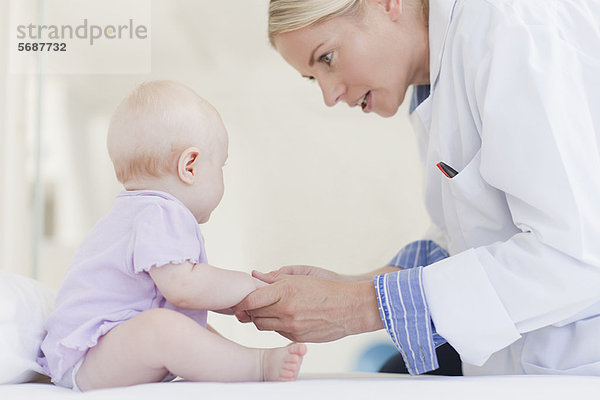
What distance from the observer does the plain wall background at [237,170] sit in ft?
8.26

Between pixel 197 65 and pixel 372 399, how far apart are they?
1.92 metres

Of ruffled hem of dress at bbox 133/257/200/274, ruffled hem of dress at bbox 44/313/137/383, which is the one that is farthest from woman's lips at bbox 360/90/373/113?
ruffled hem of dress at bbox 44/313/137/383

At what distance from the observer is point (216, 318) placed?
2516 mm

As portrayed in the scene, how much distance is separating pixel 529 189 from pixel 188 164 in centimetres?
58

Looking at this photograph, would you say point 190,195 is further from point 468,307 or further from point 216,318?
point 216,318

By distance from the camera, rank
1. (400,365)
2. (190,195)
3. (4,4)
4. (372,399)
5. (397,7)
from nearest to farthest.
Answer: (372,399), (190,195), (397,7), (400,365), (4,4)

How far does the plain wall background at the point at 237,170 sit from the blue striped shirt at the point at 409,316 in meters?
1.40

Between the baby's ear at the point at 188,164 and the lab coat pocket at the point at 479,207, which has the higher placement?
the baby's ear at the point at 188,164

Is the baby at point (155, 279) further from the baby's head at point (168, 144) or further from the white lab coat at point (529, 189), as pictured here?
the white lab coat at point (529, 189)

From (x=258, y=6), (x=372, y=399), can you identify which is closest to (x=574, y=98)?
(x=372, y=399)

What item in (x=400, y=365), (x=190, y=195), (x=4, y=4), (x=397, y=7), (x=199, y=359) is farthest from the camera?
(x=4, y=4)

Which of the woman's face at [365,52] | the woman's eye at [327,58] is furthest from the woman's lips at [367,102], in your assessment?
the woman's eye at [327,58]

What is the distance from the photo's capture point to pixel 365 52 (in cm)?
142

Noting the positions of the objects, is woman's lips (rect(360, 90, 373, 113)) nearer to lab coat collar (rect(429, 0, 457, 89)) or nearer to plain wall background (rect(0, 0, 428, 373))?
lab coat collar (rect(429, 0, 457, 89))
